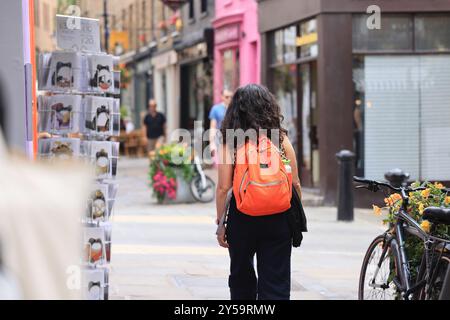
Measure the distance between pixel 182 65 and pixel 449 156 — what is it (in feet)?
55.6

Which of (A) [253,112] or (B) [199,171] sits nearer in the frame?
(A) [253,112]

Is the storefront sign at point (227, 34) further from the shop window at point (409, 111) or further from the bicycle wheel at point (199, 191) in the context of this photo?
the bicycle wheel at point (199, 191)

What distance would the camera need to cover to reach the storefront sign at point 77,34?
6.21 m

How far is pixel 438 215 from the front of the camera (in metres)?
4.86

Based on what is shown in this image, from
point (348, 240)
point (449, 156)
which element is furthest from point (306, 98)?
point (348, 240)

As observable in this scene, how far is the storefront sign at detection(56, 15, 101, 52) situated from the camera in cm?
621

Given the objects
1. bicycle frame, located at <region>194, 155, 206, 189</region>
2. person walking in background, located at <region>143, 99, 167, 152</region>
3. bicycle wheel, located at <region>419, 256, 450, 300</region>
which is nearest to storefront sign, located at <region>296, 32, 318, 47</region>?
bicycle frame, located at <region>194, 155, 206, 189</region>

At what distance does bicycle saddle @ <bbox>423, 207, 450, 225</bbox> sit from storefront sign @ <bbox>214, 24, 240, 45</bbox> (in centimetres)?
1850

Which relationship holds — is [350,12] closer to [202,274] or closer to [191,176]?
[191,176]

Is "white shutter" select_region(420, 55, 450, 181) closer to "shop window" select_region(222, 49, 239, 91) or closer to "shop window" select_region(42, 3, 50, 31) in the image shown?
"shop window" select_region(222, 49, 239, 91)

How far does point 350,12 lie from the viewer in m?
16.2

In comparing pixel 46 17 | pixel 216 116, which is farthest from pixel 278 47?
pixel 46 17

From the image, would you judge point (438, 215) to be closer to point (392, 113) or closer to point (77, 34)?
point (77, 34)

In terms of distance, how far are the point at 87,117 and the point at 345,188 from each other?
8030mm
